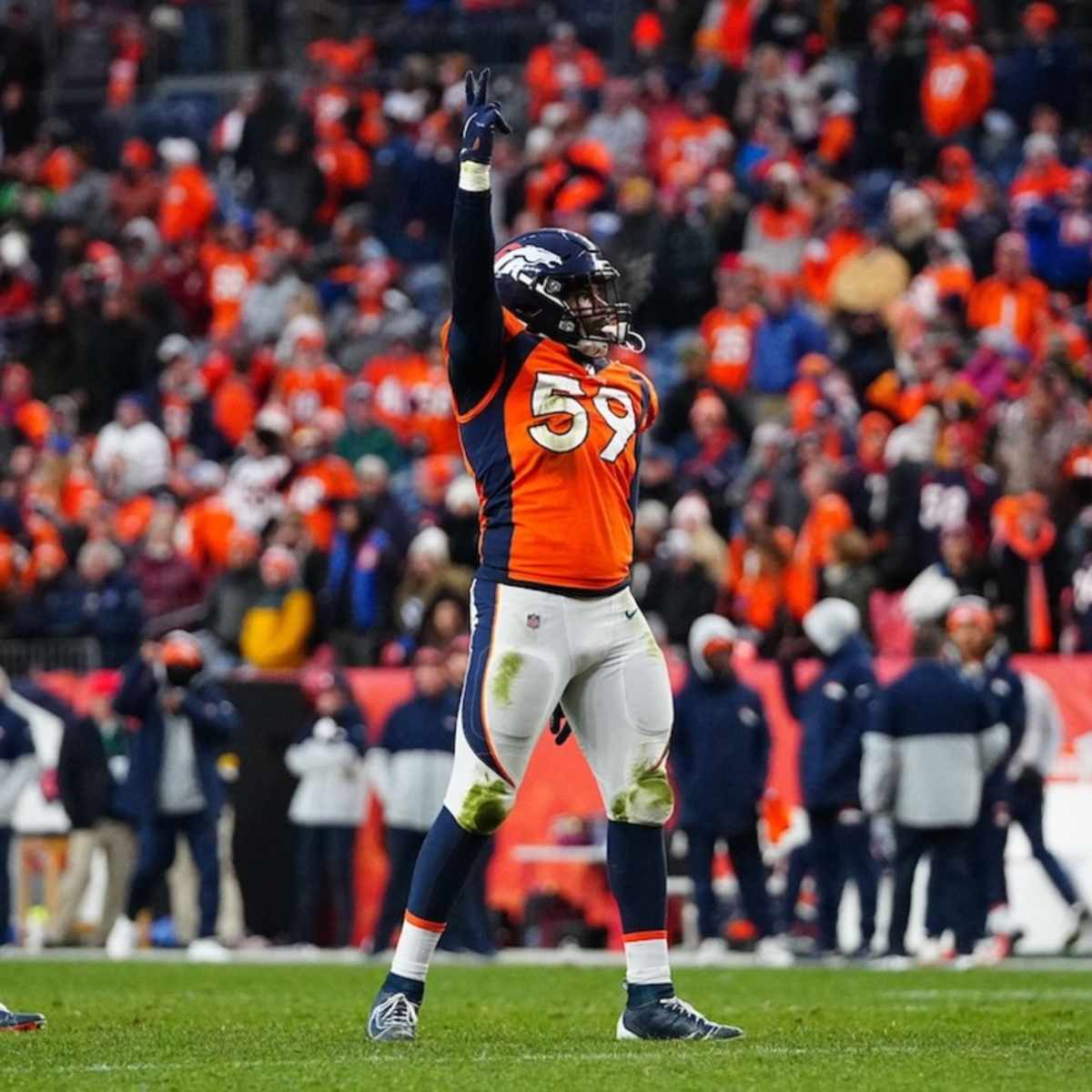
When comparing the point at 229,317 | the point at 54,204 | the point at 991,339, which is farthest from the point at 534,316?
the point at 54,204

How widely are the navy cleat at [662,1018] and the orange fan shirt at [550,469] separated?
1.14 meters

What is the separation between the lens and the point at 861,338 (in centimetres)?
1967

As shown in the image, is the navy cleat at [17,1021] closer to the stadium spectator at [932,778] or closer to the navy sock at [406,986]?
the navy sock at [406,986]

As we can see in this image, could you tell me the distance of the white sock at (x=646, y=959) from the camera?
306 inches

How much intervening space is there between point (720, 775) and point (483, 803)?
7981 mm

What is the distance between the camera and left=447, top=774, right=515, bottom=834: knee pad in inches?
302

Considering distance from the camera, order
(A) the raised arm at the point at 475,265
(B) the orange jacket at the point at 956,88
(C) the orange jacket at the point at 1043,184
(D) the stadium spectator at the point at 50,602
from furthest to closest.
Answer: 1. (B) the orange jacket at the point at 956,88
2. (C) the orange jacket at the point at 1043,184
3. (D) the stadium spectator at the point at 50,602
4. (A) the raised arm at the point at 475,265

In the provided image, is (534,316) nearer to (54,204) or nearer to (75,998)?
(75,998)

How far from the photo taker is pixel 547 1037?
8258mm

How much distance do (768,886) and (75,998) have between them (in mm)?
6420

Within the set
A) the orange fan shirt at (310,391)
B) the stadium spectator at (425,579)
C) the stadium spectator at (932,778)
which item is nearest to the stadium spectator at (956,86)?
the orange fan shirt at (310,391)

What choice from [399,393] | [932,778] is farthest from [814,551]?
[399,393]

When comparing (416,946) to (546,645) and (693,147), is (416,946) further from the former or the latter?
(693,147)

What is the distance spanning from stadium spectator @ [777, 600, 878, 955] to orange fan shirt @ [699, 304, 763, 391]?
478 cm
